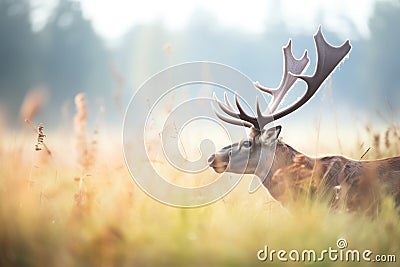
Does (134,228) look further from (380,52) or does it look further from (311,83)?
(380,52)

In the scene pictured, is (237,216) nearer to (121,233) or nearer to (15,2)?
(121,233)

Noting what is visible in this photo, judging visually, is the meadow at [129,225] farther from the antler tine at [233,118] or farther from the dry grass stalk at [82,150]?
the antler tine at [233,118]

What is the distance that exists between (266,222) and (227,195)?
0.62m

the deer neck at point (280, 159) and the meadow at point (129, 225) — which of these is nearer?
the meadow at point (129, 225)

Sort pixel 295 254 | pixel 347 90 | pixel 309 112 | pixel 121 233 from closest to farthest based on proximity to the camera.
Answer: pixel 121 233 < pixel 295 254 < pixel 309 112 < pixel 347 90

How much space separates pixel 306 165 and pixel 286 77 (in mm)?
755

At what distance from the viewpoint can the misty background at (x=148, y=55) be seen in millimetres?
3143

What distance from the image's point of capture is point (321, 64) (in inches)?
132

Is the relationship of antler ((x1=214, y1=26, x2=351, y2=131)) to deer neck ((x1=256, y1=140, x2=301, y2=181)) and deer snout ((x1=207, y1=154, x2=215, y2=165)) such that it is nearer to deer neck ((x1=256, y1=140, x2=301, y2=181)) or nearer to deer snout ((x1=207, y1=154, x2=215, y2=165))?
deer neck ((x1=256, y1=140, x2=301, y2=181))

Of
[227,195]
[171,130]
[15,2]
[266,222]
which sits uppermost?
[15,2]

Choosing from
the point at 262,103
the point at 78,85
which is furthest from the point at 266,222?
the point at 78,85

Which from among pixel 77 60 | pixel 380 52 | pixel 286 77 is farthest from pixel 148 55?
pixel 286 77

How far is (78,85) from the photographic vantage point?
Result: 848 cm

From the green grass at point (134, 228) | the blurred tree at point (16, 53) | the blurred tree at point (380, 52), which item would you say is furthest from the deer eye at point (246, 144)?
the blurred tree at point (380, 52)
